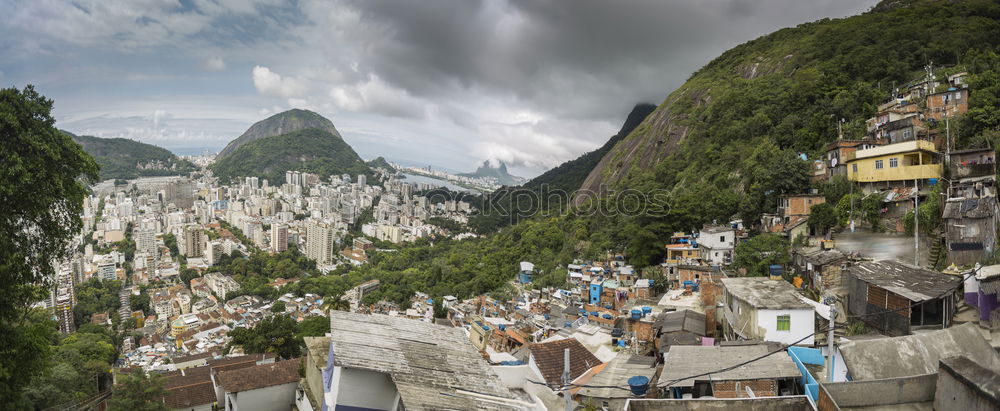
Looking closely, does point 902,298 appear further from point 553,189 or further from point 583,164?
point 583,164

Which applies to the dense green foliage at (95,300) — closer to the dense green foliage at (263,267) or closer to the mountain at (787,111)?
the dense green foliage at (263,267)

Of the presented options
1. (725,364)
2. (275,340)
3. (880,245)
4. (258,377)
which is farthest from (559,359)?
(275,340)

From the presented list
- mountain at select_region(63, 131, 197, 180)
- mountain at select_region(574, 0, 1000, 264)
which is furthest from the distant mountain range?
mountain at select_region(574, 0, 1000, 264)

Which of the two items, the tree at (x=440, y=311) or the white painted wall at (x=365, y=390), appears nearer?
the white painted wall at (x=365, y=390)

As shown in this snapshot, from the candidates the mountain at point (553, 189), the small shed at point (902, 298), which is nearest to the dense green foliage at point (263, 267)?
the mountain at point (553, 189)

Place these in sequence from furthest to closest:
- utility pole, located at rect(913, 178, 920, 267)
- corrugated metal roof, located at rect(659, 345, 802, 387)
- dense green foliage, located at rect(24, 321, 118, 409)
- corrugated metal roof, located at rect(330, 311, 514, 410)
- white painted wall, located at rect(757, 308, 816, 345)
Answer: utility pole, located at rect(913, 178, 920, 267), dense green foliage, located at rect(24, 321, 118, 409), white painted wall, located at rect(757, 308, 816, 345), corrugated metal roof, located at rect(659, 345, 802, 387), corrugated metal roof, located at rect(330, 311, 514, 410)

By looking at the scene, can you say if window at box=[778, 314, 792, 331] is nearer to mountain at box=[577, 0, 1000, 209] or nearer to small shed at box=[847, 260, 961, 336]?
small shed at box=[847, 260, 961, 336]

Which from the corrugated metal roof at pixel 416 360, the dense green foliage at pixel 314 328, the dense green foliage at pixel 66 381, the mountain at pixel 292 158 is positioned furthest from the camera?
the mountain at pixel 292 158
